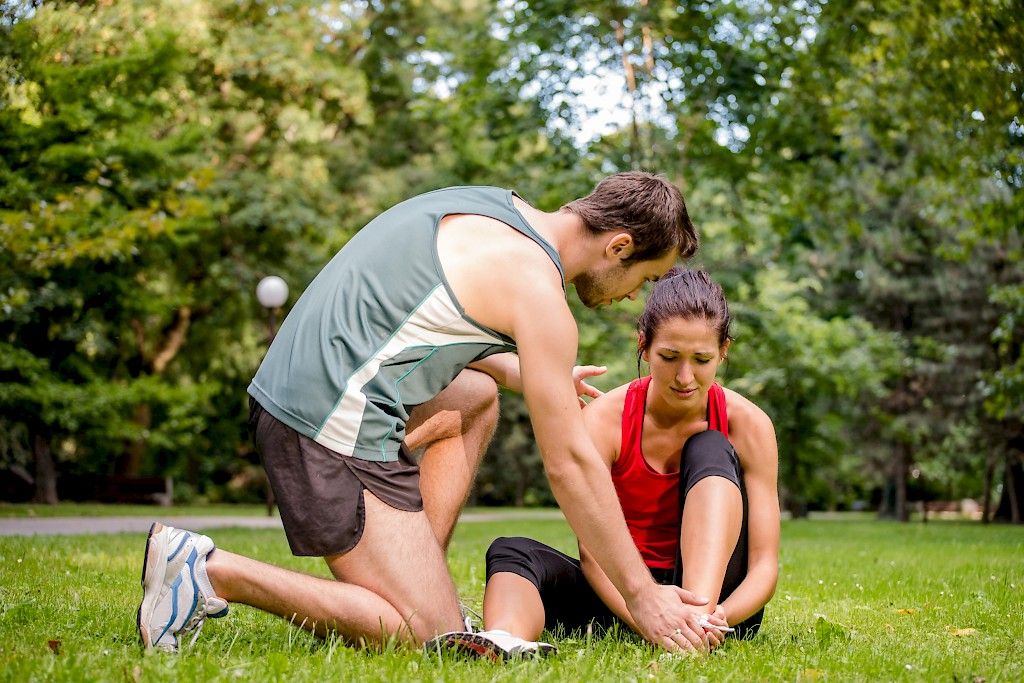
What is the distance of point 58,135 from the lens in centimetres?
1208

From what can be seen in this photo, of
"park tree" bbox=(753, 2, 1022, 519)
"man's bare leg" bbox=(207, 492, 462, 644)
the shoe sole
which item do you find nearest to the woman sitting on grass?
"man's bare leg" bbox=(207, 492, 462, 644)

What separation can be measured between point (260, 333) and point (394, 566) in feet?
70.4

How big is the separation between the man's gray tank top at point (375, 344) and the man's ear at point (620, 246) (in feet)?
0.87

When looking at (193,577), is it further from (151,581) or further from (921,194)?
(921,194)

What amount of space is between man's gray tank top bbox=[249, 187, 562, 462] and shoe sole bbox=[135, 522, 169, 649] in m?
0.51

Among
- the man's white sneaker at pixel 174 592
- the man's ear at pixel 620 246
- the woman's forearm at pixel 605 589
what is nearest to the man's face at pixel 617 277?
the man's ear at pixel 620 246

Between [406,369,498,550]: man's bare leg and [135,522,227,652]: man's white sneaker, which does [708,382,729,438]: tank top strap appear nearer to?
[406,369,498,550]: man's bare leg

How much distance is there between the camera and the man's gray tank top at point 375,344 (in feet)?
10.1

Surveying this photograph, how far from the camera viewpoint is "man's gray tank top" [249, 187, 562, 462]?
3088 millimetres

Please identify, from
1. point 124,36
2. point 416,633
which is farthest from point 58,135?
point 416,633

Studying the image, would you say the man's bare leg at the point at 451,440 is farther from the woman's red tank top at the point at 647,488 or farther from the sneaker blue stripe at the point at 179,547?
the sneaker blue stripe at the point at 179,547

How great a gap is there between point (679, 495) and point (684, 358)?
1.59ft

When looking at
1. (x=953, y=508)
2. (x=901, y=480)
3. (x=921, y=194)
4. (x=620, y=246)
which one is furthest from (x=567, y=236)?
(x=953, y=508)

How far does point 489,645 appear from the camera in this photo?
295cm
